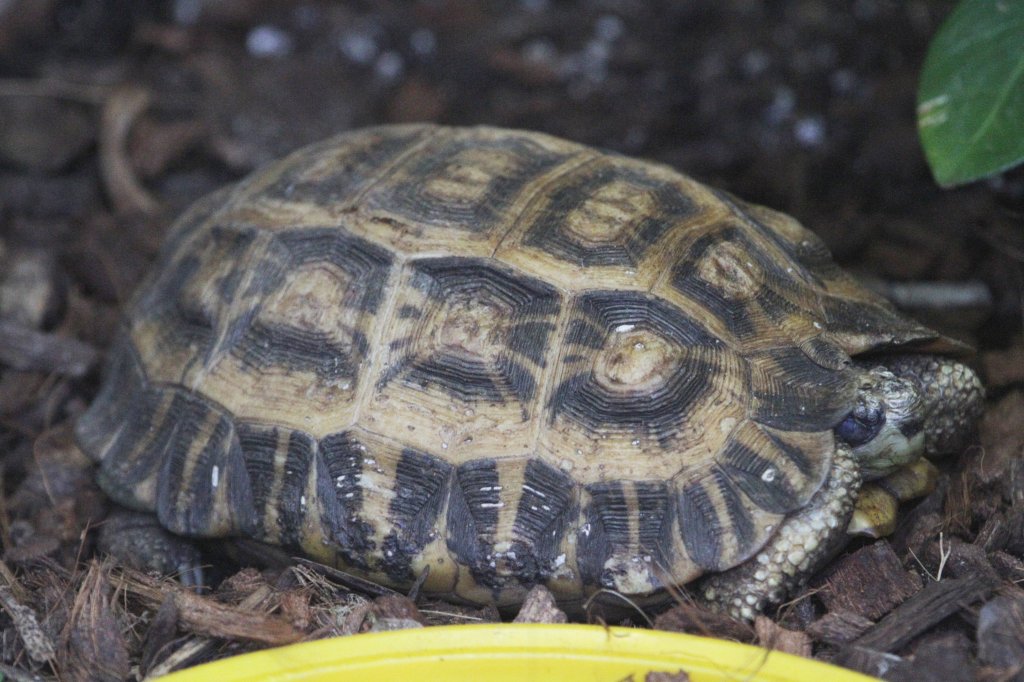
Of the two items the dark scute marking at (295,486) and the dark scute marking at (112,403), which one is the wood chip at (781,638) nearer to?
the dark scute marking at (295,486)

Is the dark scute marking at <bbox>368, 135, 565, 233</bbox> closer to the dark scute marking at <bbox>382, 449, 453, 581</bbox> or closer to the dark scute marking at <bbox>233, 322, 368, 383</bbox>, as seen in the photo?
the dark scute marking at <bbox>233, 322, 368, 383</bbox>

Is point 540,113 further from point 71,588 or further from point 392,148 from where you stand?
point 71,588

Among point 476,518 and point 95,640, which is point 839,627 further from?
point 95,640

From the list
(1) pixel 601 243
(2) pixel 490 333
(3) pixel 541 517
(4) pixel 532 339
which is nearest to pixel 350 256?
(2) pixel 490 333

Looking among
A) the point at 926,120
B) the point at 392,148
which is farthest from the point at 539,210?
the point at 926,120

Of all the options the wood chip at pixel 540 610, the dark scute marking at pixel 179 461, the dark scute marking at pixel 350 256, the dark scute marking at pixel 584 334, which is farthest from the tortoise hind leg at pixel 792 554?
the dark scute marking at pixel 179 461

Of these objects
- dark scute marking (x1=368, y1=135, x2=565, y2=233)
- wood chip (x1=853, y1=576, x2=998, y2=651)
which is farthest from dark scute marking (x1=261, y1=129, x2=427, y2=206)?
wood chip (x1=853, y1=576, x2=998, y2=651)
